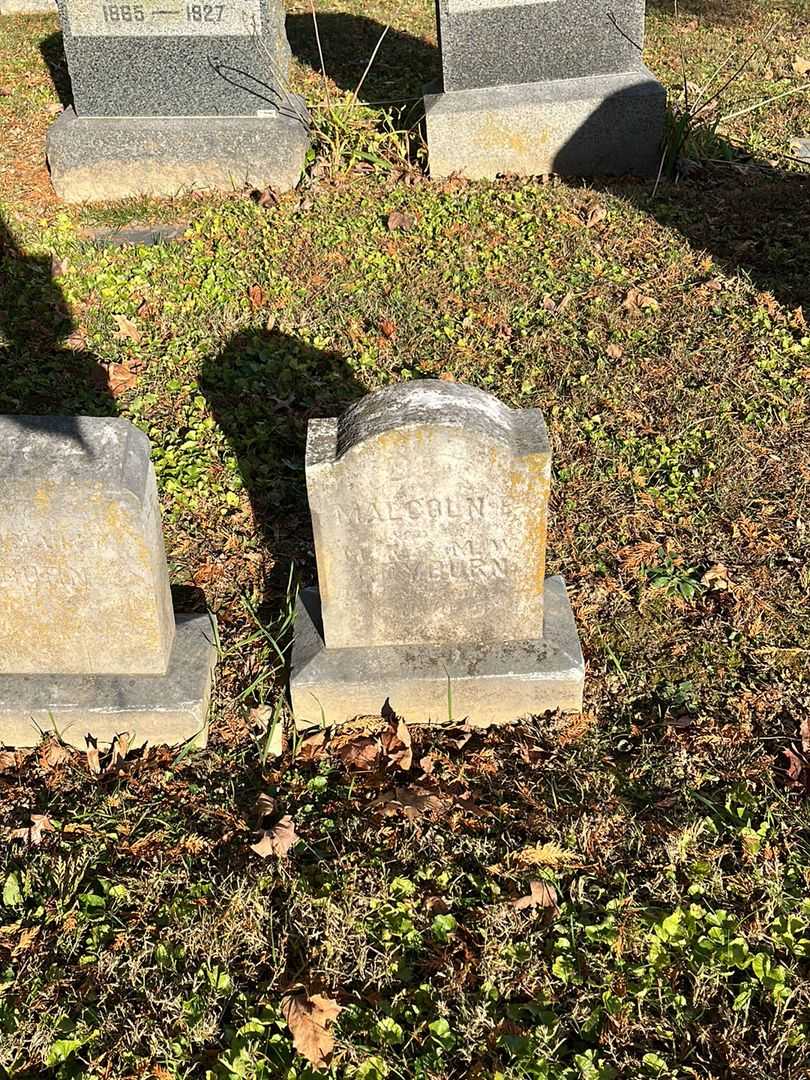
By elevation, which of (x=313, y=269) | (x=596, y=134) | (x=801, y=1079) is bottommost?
(x=801, y=1079)

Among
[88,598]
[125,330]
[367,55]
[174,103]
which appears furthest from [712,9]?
[88,598]

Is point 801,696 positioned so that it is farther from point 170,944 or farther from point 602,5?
point 602,5

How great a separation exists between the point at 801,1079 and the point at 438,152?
627cm

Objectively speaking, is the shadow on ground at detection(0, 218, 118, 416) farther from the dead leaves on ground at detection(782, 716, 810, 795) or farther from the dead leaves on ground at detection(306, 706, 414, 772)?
the dead leaves on ground at detection(782, 716, 810, 795)

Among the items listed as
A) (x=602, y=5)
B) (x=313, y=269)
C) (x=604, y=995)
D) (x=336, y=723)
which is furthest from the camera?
(x=602, y=5)

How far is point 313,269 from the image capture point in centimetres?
618

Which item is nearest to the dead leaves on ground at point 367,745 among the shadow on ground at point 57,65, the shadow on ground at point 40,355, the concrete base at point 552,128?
the shadow on ground at point 40,355

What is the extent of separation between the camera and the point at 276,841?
9.84 feet

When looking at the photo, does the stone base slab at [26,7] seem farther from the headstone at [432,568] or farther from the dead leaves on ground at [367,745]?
the dead leaves on ground at [367,745]

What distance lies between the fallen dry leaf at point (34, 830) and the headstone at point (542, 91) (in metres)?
5.58

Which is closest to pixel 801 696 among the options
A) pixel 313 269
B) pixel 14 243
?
pixel 313 269

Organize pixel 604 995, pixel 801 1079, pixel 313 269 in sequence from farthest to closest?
pixel 313 269, pixel 604 995, pixel 801 1079

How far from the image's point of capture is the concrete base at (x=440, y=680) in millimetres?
3379

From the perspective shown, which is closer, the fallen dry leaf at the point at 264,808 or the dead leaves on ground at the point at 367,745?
the fallen dry leaf at the point at 264,808
